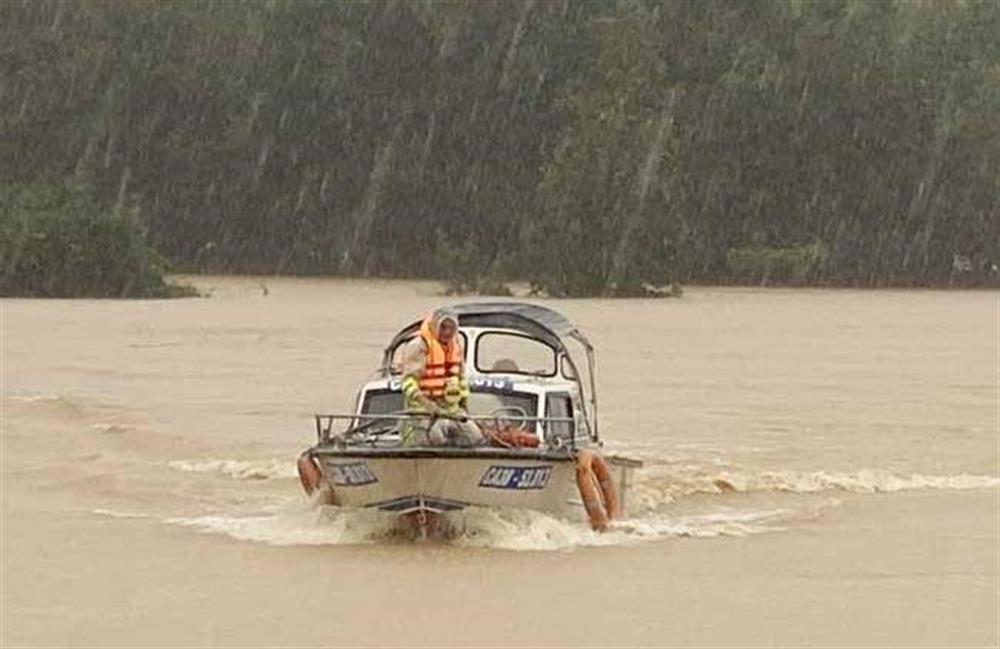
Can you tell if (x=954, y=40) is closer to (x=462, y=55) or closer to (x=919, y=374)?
(x=462, y=55)

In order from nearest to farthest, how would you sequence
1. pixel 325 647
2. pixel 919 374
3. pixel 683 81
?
pixel 325 647, pixel 919 374, pixel 683 81

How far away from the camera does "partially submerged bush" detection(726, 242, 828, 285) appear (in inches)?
2776

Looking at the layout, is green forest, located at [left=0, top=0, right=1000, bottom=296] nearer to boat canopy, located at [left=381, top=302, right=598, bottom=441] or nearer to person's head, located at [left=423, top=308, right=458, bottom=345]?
boat canopy, located at [left=381, top=302, right=598, bottom=441]

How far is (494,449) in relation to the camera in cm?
1834

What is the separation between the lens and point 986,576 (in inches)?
696

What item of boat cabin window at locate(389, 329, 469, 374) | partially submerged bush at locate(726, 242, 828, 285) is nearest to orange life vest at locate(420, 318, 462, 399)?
boat cabin window at locate(389, 329, 469, 374)

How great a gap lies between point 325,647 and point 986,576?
540 cm

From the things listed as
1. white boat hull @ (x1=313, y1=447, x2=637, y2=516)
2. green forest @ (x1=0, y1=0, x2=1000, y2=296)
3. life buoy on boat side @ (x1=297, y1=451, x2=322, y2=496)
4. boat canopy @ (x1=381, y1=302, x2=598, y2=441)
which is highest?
green forest @ (x1=0, y1=0, x2=1000, y2=296)

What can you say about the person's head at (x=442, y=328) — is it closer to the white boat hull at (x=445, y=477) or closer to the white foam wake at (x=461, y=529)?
the white boat hull at (x=445, y=477)

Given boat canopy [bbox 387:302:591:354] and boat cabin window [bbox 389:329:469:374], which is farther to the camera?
boat canopy [bbox 387:302:591:354]

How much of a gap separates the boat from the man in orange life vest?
0.15 meters

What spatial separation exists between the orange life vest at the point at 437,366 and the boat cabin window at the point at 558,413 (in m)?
0.93

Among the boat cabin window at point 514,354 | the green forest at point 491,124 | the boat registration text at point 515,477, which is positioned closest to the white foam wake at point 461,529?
the boat registration text at point 515,477

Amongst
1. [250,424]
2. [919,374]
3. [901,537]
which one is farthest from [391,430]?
[919,374]
